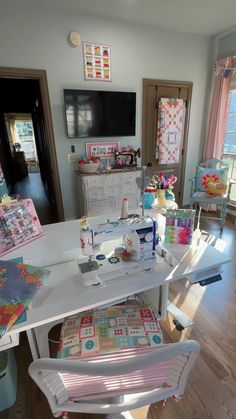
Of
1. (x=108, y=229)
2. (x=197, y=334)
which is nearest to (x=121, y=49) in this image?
(x=108, y=229)

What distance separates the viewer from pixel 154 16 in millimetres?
2578

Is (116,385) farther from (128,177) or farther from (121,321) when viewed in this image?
(128,177)

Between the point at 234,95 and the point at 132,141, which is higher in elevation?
the point at 234,95

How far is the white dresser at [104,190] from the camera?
277cm

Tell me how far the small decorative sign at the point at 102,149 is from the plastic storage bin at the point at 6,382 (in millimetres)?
2350

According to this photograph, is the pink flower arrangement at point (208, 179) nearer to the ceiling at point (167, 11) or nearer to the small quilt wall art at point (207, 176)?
the small quilt wall art at point (207, 176)

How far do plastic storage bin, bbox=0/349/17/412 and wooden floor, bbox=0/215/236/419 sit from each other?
4cm

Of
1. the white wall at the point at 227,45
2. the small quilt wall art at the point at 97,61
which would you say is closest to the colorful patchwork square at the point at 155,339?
the small quilt wall art at the point at 97,61

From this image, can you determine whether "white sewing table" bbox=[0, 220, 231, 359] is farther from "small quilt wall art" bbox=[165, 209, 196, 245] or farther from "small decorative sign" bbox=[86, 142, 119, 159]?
"small decorative sign" bbox=[86, 142, 119, 159]

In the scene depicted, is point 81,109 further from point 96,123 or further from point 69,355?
point 69,355

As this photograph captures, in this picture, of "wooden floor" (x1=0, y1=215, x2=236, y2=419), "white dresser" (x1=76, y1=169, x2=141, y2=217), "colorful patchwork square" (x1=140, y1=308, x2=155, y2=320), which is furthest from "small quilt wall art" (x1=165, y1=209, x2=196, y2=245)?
"white dresser" (x1=76, y1=169, x2=141, y2=217)

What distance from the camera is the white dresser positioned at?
277cm

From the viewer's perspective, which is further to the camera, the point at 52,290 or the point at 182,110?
the point at 182,110

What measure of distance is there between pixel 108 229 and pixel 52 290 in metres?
0.36
